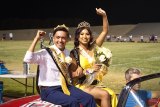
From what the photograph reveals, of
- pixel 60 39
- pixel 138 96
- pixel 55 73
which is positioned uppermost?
pixel 60 39

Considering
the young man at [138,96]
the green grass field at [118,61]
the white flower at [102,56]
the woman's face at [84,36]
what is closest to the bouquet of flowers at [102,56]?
the white flower at [102,56]

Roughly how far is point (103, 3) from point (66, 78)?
487 inches

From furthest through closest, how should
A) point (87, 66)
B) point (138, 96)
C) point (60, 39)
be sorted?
1. point (87, 66)
2. point (60, 39)
3. point (138, 96)

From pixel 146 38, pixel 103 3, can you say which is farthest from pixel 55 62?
pixel 103 3

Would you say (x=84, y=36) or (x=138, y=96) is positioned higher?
(x=84, y=36)

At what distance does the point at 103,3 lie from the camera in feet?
51.1

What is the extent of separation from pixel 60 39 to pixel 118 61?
6.58 meters

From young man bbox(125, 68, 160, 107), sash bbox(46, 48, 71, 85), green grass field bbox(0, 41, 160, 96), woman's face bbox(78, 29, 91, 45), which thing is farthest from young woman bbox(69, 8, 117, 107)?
green grass field bbox(0, 41, 160, 96)

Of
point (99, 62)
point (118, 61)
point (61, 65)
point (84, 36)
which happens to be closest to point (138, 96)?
point (61, 65)

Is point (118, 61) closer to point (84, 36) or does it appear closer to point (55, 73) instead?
point (84, 36)

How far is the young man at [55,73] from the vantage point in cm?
338

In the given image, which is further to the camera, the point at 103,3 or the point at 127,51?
the point at 103,3

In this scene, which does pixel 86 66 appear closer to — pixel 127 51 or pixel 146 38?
pixel 127 51

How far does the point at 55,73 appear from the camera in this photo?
138 inches
